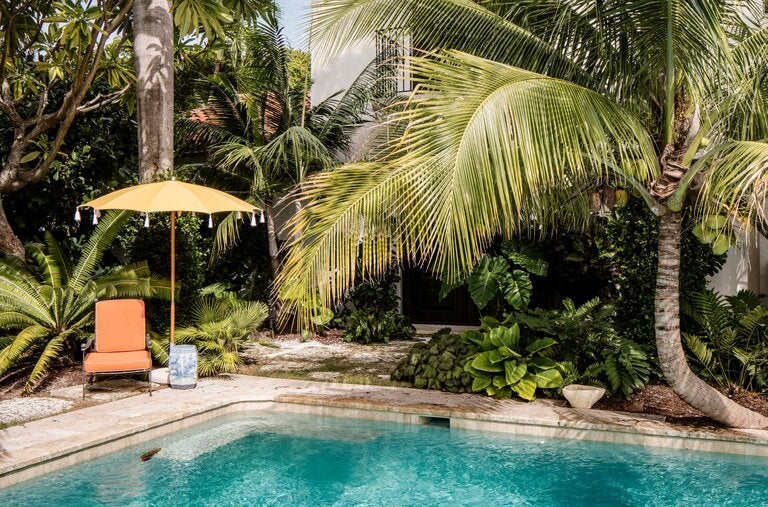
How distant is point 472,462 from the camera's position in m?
6.66

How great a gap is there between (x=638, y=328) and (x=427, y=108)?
4.99 meters

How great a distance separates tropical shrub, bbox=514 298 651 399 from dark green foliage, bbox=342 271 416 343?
433cm

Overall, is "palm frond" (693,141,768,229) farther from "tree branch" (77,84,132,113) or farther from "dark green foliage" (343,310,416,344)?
"tree branch" (77,84,132,113)

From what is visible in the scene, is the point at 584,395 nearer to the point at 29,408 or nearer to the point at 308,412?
the point at 308,412

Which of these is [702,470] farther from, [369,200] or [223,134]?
[223,134]

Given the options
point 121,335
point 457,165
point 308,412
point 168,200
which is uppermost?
point 168,200

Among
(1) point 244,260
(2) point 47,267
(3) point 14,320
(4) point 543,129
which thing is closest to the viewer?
(4) point 543,129

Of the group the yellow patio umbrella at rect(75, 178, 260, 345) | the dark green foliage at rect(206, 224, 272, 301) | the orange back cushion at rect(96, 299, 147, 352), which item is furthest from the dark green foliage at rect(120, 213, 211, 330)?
the dark green foliage at rect(206, 224, 272, 301)

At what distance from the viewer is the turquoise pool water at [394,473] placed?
579cm

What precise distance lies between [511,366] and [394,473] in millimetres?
2383

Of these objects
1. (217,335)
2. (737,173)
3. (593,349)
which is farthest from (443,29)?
(217,335)

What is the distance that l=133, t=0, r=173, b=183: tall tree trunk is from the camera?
10.7 m

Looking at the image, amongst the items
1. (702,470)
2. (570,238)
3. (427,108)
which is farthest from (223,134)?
(702,470)

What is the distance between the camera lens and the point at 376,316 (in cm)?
1364
